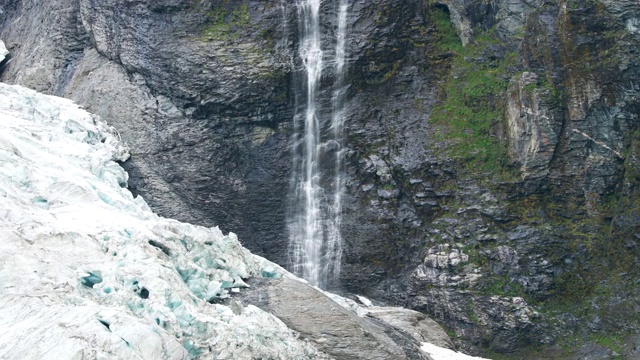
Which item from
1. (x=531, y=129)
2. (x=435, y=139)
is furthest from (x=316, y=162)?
(x=531, y=129)

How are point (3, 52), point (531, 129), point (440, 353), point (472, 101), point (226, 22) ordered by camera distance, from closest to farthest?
point (440, 353) → point (531, 129) → point (472, 101) → point (226, 22) → point (3, 52)

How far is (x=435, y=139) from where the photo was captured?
109ft

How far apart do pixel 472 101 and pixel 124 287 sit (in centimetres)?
1802

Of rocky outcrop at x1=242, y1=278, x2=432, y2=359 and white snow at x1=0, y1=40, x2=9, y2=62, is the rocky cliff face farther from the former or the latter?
rocky outcrop at x1=242, y1=278, x2=432, y2=359

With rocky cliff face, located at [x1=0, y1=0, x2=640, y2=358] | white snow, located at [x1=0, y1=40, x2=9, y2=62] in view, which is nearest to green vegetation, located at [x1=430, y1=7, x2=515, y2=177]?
rocky cliff face, located at [x1=0, y1=0, x2=640, y2=358]

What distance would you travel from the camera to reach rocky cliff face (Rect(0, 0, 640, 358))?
3003cm

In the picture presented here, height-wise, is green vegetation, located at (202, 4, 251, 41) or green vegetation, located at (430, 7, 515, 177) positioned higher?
green vegetation, located at (202, 4, 251, 41)

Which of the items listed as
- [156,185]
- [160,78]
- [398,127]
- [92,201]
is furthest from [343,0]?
[92,201]

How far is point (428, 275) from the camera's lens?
31.1 meters

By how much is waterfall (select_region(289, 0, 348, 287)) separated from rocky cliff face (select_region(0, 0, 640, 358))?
1.38 ft

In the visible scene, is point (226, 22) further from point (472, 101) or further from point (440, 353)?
point (440, 353)

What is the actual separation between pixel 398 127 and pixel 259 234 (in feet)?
22.6

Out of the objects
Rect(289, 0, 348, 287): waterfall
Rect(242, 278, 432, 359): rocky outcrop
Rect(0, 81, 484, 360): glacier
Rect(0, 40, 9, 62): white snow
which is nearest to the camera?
Rect(0, 81, 484, 360): glacier

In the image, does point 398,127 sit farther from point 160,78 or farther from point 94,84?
point 94,84
